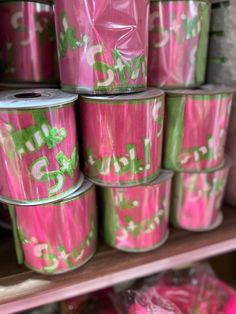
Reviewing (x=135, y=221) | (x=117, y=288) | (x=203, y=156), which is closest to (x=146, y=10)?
(x=203, y=156)

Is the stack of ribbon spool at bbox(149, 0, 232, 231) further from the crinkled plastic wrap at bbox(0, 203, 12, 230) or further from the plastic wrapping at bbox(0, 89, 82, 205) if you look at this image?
the crinkled plastic wrap at bbox(0, 203, 12, 230)

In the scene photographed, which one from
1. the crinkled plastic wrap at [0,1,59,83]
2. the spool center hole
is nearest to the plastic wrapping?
the spool center hole

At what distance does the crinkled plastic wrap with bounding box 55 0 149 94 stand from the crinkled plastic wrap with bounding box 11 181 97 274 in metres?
0.26

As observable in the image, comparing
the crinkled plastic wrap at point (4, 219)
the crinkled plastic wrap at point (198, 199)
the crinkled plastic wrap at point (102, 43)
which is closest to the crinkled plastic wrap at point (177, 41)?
the crinkled plastic wrap at point (102, 43)

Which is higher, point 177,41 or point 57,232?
point 177,41

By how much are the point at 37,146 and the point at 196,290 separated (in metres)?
0.73

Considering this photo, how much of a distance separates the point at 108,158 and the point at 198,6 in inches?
18.4

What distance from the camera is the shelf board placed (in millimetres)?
687

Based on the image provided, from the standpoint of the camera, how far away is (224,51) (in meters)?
0.88

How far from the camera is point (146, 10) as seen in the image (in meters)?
0.67

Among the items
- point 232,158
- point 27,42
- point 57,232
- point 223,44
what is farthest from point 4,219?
point 223,44

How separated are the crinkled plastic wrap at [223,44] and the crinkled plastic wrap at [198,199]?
27cm

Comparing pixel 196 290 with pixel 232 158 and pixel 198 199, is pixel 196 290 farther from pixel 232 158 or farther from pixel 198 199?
pixel 232 158

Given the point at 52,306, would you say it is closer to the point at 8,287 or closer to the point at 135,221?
the point at 8,287
